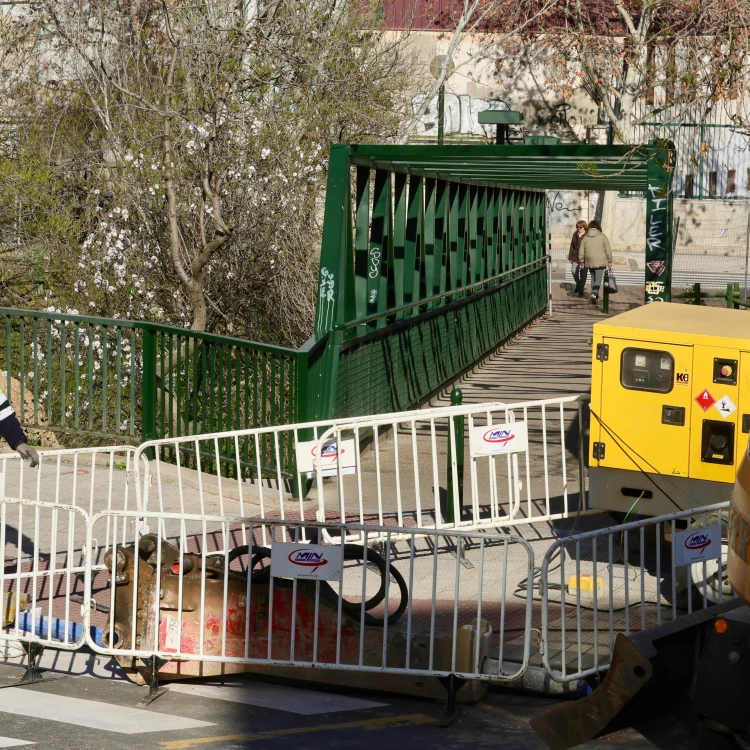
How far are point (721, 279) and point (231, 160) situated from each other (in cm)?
1864

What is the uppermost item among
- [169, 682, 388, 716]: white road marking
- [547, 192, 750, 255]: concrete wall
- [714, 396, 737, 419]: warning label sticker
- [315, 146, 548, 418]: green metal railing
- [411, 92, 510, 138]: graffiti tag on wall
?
[411, 92, 510, 138]: graffiti tag on wall

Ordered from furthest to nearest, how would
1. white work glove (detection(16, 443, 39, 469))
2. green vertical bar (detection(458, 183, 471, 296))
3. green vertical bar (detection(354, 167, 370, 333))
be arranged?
1. green vertical bar (detection(458, 183, 471, 296))
2. green vertical bar (detection(354, 167, 370, 333))
3. white work glove (detection(16, 443, 39, 469))

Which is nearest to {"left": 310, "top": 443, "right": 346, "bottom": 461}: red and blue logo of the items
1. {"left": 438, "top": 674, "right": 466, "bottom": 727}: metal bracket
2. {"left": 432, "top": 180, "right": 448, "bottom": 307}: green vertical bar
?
{"left": 438, "top": 674, "right": 466, "bottom": 727}: metal bracket

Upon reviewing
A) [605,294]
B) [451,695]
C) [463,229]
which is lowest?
[451,695]

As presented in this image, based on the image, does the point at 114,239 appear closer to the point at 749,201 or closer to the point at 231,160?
the point at 231,160

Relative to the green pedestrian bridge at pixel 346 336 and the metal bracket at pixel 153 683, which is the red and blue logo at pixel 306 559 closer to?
the metal bracket at pixel 153 683

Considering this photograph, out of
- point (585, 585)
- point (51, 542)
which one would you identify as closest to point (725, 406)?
point (585, 585)

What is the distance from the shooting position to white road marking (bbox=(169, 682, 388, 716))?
5.69 meters

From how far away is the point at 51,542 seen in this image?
696cm

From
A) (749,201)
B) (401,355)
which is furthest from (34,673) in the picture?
(749,201)

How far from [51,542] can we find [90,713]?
171cm

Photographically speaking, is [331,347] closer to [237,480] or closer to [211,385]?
[211,385]

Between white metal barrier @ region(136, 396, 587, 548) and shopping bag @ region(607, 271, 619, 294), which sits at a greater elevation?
shopping bag @ region(607, 271, 619, 294)

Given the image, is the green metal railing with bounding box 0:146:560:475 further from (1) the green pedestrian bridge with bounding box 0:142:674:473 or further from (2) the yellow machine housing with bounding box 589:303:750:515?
(2) the yellow machine housing with bounding box 589:303:750:515
